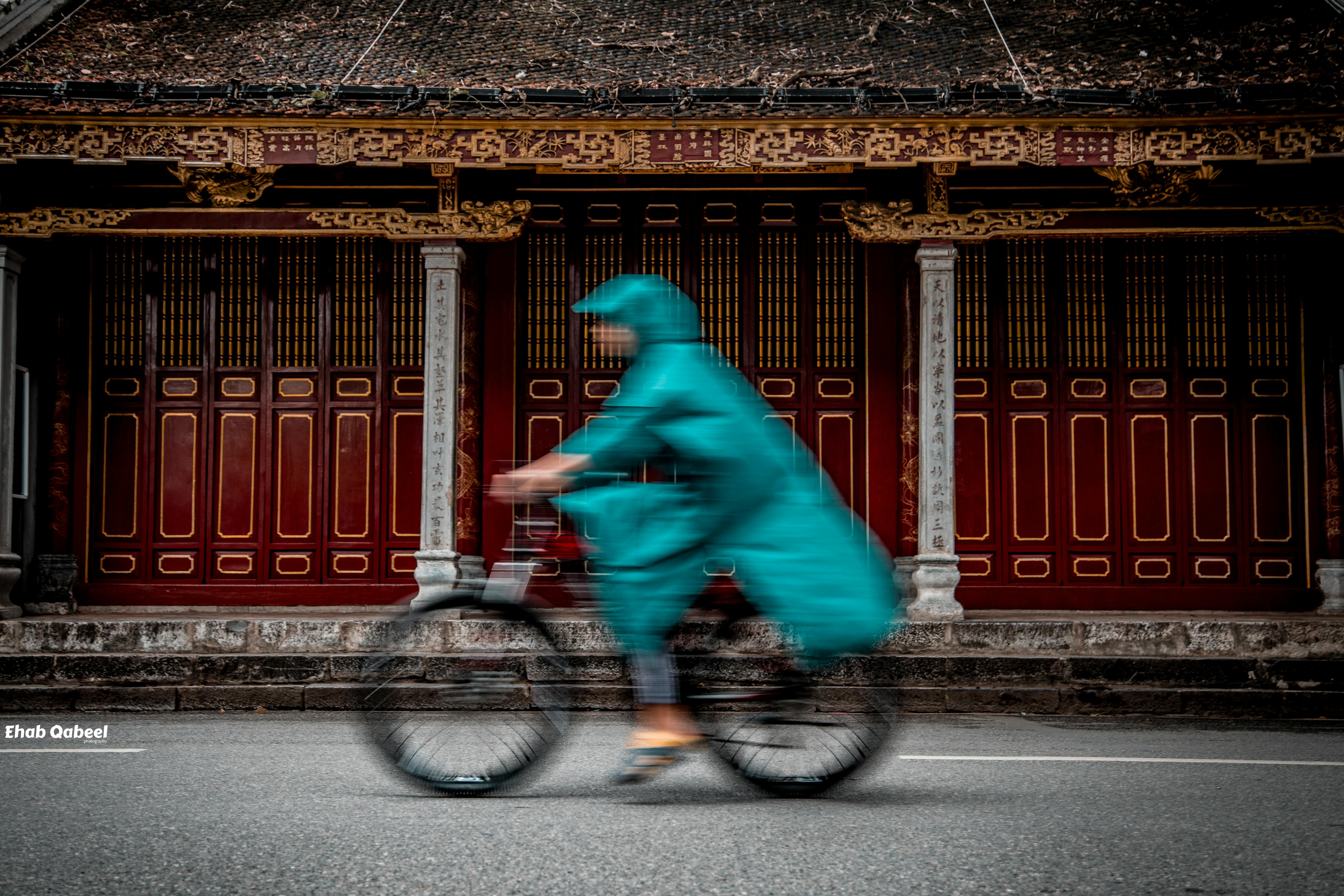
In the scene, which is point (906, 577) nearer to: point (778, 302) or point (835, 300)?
point (835, 300)

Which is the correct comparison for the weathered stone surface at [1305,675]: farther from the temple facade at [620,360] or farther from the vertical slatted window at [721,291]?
the vertical slatted window at [721,291]

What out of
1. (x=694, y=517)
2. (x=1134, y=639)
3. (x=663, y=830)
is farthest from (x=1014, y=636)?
(x=663, y=830)

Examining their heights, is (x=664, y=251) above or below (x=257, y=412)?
above

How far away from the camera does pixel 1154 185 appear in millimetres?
10062

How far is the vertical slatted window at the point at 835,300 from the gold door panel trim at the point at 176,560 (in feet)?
18.8

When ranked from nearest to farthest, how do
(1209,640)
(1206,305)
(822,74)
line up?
(1209,640), (822,74), (1206,305)

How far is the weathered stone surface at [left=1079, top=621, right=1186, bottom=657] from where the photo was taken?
28.3 ft

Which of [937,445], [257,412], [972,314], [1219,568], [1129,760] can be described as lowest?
[1129,760]

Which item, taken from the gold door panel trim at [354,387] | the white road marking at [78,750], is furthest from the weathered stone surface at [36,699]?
the gold door panel trim at [354,387]

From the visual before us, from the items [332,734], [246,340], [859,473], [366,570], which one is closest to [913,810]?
[332,734]

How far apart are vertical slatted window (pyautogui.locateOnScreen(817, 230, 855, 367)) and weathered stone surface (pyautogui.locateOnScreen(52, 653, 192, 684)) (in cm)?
569

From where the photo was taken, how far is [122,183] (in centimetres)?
1027

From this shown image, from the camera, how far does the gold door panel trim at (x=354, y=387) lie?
1084 centimetres

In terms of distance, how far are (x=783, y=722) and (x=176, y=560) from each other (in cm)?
812
